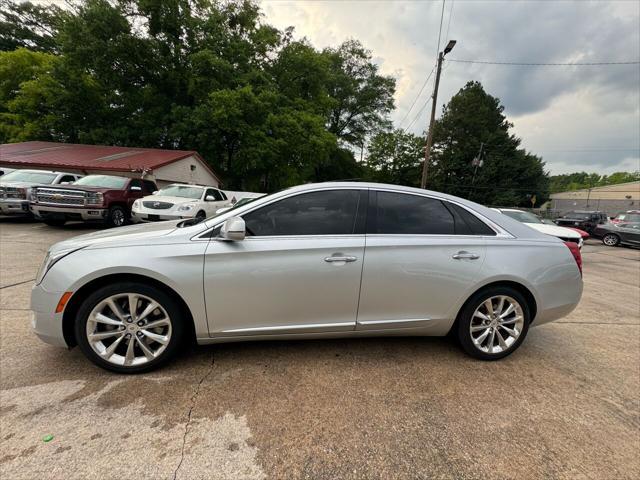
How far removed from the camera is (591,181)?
106062 mm

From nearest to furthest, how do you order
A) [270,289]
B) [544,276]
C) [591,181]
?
[270,289] < [544,276] < [591,181]

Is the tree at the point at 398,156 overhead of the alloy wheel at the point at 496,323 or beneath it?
overhead

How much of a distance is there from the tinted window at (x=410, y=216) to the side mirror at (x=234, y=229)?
1024mm

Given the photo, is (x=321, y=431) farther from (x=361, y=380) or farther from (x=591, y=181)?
(x=591, y=181)

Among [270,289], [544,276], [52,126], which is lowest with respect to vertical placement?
[270,289]

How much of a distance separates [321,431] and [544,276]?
7.69ft

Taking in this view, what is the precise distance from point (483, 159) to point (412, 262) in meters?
38.9

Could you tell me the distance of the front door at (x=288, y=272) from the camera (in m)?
2.24

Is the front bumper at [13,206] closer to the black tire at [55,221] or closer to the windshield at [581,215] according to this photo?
the black tire at [55,221]

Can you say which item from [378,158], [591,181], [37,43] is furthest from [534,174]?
[591,181]

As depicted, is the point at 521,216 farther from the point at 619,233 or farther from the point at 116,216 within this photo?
the point at 116,216

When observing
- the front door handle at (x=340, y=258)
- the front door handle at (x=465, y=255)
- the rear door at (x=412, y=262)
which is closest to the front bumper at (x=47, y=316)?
the front door handle at (x=340, y=258)

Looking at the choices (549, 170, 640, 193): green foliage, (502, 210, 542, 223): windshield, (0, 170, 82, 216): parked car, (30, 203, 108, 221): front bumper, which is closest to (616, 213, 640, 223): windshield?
(502, 210, 542, 223): windshield

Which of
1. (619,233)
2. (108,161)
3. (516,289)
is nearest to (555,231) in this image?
(516,289)
